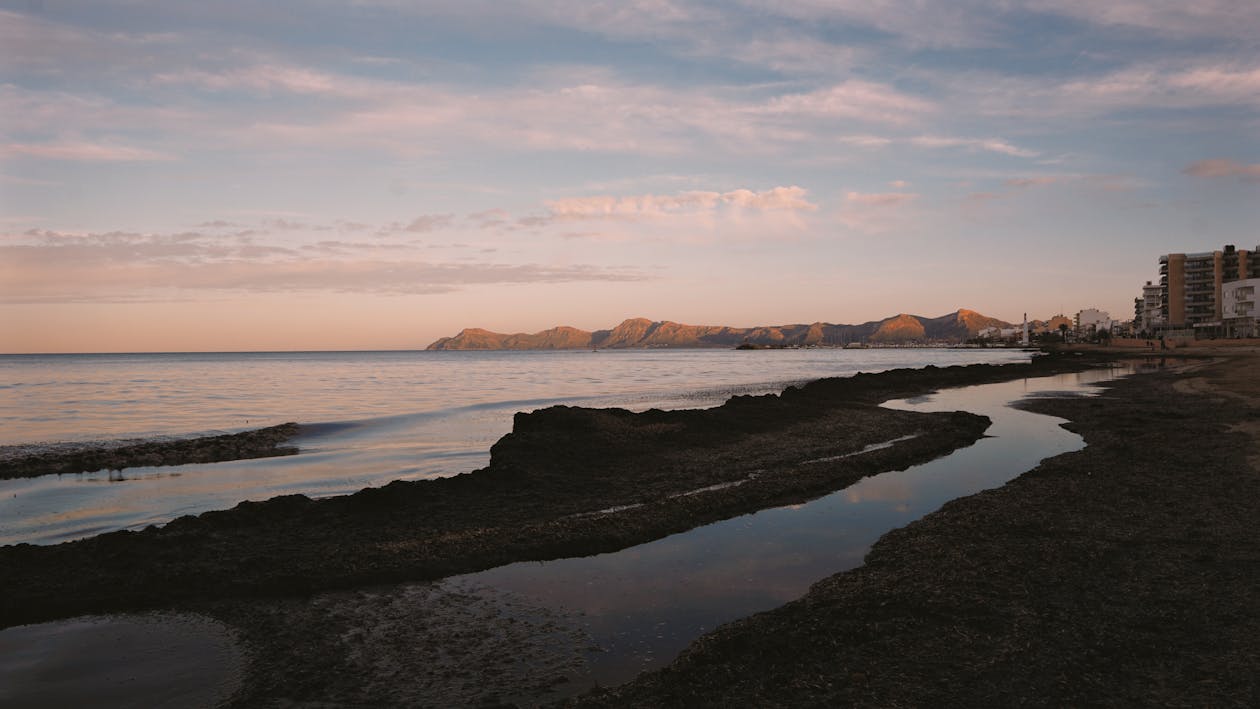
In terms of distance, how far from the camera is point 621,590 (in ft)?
30.2

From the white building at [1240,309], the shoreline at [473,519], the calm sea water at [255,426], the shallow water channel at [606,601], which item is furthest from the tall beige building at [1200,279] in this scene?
the shallow water channel at [606,601]

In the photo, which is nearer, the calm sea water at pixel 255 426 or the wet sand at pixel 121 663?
the wet sand at pixel 121 663

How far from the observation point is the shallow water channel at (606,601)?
683cm

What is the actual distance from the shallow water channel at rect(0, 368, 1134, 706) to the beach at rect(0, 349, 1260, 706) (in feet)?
0.29

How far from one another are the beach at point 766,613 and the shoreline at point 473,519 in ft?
0.16

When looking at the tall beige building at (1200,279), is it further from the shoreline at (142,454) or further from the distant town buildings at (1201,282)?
the shoreline at (142,454)

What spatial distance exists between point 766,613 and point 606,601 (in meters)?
1.97

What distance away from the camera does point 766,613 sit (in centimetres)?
803

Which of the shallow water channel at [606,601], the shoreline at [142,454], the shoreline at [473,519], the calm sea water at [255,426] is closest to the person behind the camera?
the shallow water channel at [606,601]

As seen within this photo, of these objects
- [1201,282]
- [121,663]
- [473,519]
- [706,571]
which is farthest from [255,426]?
[1201,282]

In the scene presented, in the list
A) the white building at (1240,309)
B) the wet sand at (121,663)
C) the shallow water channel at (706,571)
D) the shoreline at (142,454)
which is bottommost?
the shallow water channel at (706,571)

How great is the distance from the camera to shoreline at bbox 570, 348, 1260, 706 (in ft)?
19.9

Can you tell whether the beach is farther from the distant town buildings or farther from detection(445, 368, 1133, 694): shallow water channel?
the distant town buildings

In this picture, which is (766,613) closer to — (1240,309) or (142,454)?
(142,454)
